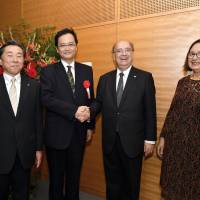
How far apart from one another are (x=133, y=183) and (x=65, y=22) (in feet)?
8.11

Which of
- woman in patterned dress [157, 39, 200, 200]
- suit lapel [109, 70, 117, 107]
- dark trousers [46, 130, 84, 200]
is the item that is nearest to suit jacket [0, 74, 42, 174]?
dark trousers [46, 130, 84, 200]

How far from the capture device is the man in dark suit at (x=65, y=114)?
8.82 ft

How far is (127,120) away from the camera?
2.71 meters

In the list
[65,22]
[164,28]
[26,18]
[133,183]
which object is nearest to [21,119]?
[133,183]

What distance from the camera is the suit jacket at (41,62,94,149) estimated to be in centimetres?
266

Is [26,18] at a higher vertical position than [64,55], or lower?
higher

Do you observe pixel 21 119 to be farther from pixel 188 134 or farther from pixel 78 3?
pixel 78 3

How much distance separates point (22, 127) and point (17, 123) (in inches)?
2.1

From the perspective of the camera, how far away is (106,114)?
112 inches

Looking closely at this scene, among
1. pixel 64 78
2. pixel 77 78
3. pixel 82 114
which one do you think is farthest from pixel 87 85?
pixel 82 114

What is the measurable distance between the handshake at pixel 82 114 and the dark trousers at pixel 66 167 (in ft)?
0.73

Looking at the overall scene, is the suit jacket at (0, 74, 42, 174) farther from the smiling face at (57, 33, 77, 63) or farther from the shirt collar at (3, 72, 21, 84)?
the smiling face at (57, 33, 77, 63)

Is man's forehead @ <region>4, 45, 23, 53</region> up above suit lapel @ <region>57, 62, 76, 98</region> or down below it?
above

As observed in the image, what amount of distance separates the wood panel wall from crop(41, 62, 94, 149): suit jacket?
857 mm
